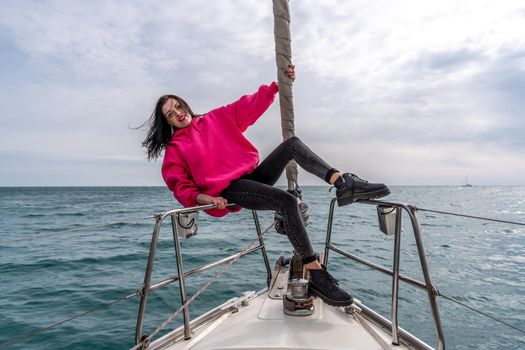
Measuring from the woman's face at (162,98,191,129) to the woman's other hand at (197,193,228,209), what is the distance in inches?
32.4

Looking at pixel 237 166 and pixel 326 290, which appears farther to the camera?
pixel 237 166

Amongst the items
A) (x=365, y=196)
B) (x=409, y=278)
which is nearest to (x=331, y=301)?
(x=409, y=278)

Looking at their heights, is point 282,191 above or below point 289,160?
below

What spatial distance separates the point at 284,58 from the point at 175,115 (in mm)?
1082

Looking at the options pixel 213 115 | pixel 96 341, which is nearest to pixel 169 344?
pixel 213 115

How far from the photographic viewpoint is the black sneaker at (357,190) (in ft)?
7.36

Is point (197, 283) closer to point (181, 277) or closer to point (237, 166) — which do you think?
point (237, 166)

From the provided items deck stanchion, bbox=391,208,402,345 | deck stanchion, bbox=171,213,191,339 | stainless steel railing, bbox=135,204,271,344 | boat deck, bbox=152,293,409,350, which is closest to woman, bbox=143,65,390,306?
boat deck, bbox=152,293,409,350

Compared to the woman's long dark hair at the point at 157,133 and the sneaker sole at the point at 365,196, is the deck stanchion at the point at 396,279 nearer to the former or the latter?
the sneaker sole at the point at 365,196

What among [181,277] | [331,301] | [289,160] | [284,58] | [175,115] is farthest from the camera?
[175,115]

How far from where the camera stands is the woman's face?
3.08 metres

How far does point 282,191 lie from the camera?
2.48 meters

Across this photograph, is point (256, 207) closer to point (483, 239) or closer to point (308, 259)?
point (308, 259)

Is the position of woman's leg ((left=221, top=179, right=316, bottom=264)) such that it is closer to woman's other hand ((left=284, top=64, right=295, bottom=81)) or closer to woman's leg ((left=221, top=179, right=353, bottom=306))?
woman's leg ((left=221, top=179, right=353, bottom=306))
